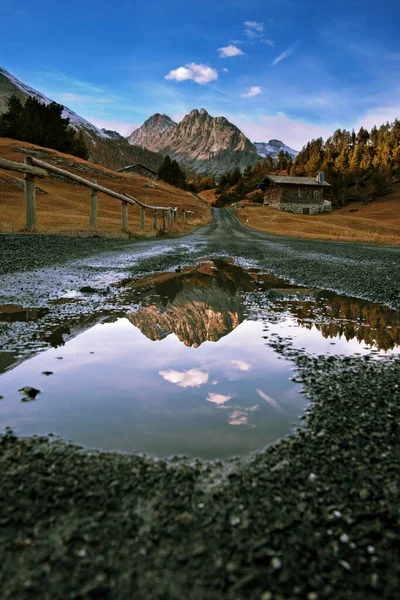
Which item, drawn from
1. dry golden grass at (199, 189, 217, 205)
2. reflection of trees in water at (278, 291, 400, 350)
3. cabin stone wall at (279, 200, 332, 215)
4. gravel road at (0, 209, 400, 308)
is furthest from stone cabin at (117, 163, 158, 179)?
reflection of trees in water at (278, 291, 400, 350)

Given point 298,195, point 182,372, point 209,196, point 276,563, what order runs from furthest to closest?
point 209,196 → point 298,195 → point 182,372 → point 276,563

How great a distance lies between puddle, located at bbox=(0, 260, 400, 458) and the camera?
1.53 m

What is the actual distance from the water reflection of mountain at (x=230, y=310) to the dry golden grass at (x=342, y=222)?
1924 cm

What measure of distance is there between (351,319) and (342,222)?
1977 inches

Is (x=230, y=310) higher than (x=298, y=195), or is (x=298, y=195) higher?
(x=298, y=195)

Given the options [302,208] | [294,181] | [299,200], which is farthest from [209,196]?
[302,208]

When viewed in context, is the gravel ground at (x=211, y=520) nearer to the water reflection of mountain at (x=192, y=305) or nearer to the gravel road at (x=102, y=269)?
the water reflection of mountain at (x=192, y=305)

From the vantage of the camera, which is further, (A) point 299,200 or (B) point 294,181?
(A) point 299,200

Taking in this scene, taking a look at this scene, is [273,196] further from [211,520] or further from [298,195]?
[211,520]

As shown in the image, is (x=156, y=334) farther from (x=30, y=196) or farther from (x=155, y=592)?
(x=30, y=196)

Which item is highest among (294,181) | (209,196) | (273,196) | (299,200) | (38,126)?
(38,126)

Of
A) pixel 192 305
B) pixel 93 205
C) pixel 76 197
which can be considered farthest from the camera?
pixel 76 197

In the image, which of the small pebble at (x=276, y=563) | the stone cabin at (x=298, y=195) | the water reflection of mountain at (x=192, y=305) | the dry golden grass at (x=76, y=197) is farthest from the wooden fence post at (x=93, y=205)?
the stone cabin at (x=298, y=195)

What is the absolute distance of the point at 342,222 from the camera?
49500 millimetres
